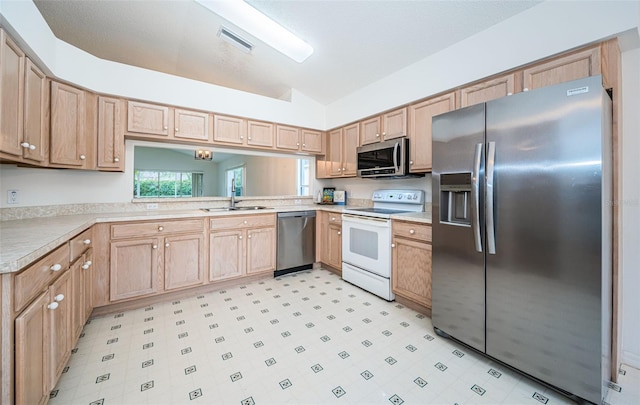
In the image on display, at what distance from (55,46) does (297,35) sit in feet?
6.88

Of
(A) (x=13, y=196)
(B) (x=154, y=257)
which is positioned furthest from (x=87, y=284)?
(A) (x=13, y=196)

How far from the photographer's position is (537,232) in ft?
4.95

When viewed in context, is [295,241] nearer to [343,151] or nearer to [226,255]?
[226,255]

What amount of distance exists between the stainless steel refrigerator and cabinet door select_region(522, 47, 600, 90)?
1.47 feet

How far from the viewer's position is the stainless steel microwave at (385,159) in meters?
2.90

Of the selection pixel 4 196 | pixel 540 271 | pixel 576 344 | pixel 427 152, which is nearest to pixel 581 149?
pixel 540 271

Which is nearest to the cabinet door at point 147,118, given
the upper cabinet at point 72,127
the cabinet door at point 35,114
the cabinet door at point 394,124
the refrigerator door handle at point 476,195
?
the upper cabinet at point 72,127

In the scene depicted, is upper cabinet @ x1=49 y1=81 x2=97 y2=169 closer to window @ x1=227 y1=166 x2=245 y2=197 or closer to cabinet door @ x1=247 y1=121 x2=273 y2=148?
window @ x1=227 y1=166 x2=245 y2=197

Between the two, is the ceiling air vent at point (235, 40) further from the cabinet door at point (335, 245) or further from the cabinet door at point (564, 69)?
the cabinet door at point (564, 69)

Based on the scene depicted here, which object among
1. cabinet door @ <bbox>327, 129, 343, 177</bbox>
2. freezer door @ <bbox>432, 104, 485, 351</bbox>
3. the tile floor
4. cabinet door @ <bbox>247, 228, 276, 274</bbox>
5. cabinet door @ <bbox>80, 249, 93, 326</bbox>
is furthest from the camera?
cabinet door @ <bbox>327, 129, 343, 177</bbox>

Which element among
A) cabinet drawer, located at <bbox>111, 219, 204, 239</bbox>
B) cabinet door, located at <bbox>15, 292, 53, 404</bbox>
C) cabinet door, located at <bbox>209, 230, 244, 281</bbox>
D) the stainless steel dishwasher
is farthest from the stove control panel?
cabinet door, located at <bbox>15, 292, 53, 404</bbox>

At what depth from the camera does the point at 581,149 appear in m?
1.37

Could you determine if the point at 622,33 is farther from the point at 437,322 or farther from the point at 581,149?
the point at 437,322

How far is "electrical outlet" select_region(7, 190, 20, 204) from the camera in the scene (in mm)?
2148
